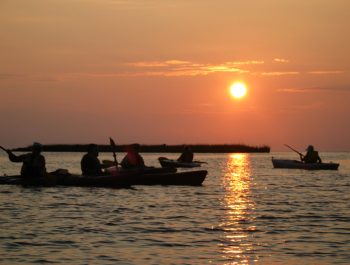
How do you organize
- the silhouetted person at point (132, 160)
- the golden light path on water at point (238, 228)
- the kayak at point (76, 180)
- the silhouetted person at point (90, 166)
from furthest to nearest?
the silhouetted person at point (132, 160) < the silhouetted person at point (90, 166) < the kayak at point (76, 180) < the golden light path on water at point (238, 228)

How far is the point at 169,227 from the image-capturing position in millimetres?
16203

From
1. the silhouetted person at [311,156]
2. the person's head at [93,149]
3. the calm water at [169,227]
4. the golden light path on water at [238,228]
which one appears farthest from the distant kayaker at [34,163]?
the silhouetted person at [311,156]

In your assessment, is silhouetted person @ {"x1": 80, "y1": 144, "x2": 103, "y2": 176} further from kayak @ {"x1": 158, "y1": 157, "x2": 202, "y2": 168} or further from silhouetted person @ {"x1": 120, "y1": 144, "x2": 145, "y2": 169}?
kayak @ {"x1": 158, "y1": 157, "x2": 202, "y2": 168}

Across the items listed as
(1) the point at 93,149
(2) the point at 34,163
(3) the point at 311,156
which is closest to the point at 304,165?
(3) the point at 311,156

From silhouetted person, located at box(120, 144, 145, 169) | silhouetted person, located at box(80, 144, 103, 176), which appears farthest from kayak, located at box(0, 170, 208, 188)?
silhouetted person, located at box(120, 144, 145, 169)

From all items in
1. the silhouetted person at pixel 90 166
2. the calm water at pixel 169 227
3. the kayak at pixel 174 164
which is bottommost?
the calm water at pixel 169 227

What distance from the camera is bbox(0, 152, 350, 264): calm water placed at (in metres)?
12.6

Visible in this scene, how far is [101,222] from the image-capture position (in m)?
17.0

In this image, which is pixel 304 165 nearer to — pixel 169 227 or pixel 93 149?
pixel 93 149

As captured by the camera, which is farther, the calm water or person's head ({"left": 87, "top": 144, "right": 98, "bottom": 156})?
person's head ({"left": 87, "top": 144, "right": 98, "bottom": 156})

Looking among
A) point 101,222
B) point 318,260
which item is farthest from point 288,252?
point 101,222

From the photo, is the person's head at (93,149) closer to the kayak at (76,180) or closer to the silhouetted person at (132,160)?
the kayak at (76,180)

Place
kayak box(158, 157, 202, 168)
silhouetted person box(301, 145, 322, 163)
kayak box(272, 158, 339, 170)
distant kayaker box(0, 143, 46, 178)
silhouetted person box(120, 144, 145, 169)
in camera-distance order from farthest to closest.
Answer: kayak box(158, 157, 202, 168), kayak box(272, 158, 339, 170), silhouetted person box(301, 145, 322, 163), silhouetted person box(120, 144, 145, 169), distant kayaker box(0, 143, 46, 178)

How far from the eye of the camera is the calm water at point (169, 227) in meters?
12.6
